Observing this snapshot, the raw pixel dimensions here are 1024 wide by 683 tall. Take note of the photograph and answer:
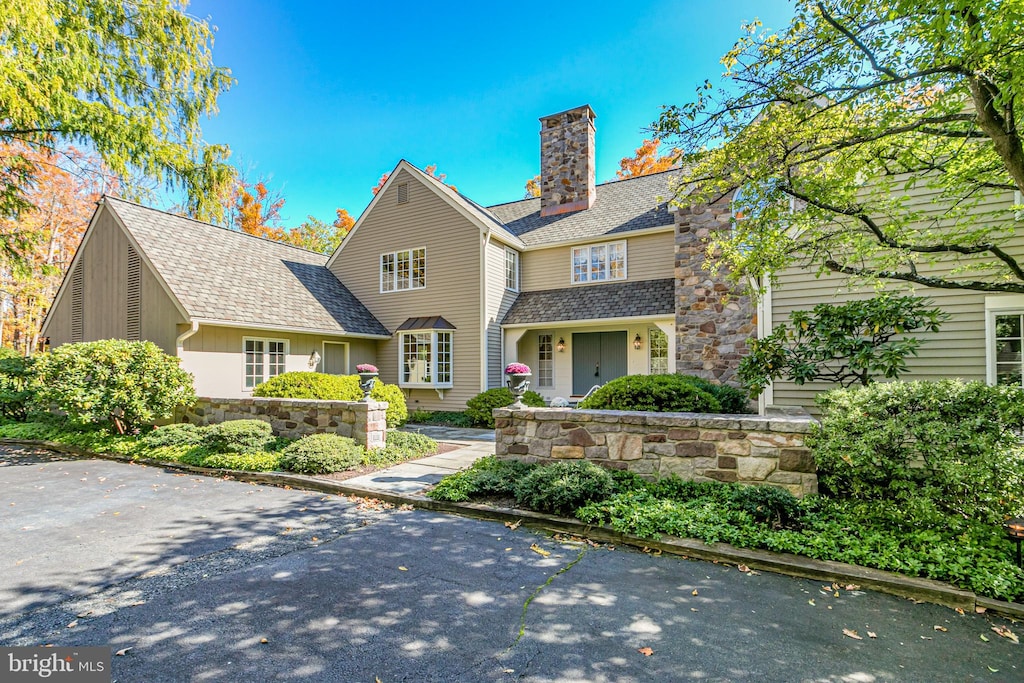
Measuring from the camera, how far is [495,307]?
13.7 metres

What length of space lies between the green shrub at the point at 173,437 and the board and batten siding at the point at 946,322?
10.6 metres

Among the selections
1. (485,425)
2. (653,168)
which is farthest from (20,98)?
(653,168)

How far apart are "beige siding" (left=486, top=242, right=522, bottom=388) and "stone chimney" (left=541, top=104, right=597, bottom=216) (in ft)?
10.1

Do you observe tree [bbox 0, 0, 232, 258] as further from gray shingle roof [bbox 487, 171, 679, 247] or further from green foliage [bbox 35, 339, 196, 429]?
gray shingle roof [bbox 487, 171, 679, 247]

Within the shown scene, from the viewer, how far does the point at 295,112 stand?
574 inches

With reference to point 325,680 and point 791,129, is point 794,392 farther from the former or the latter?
point 325,680

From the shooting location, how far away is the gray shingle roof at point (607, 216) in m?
13.3

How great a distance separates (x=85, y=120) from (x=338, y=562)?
11.5 meters

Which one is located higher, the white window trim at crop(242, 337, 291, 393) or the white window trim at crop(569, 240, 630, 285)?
the white window trim at crop(569, 240, 630, 285)

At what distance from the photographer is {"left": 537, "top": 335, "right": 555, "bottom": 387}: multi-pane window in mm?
14477

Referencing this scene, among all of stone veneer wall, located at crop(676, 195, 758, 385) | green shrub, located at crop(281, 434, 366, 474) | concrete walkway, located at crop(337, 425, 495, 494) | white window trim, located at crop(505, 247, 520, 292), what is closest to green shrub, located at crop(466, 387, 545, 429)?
concrete walkway, located at crop(337, 425, 495, 494)

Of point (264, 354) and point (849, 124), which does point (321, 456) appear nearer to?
point (264, 354)

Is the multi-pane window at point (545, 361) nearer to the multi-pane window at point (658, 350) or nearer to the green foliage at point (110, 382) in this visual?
the multi-pane window at point (658, 350)

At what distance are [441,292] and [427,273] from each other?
0.81 m
